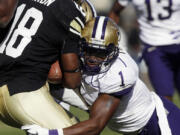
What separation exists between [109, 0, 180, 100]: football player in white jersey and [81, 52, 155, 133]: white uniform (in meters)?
1.21

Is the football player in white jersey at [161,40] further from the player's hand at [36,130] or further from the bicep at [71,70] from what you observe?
the player's hand at [36,130]

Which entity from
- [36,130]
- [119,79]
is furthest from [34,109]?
[119,79]

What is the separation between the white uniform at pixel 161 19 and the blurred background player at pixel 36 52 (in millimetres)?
1690

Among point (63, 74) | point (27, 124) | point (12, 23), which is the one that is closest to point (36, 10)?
point (12, 23)

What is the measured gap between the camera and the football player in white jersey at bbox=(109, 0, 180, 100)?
194 inches

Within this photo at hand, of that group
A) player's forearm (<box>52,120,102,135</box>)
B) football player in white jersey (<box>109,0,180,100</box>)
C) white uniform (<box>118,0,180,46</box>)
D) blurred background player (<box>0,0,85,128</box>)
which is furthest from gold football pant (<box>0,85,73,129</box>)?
white uniform (<box>118,0,180,46</box>)

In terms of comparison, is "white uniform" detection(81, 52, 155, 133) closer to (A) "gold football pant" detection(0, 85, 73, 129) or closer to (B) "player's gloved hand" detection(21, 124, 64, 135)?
(A) "gold football pant" detection(0, 85, 73, 129)

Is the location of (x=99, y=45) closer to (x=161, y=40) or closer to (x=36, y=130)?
(x=36, y=130)

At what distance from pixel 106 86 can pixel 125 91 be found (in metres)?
0.12

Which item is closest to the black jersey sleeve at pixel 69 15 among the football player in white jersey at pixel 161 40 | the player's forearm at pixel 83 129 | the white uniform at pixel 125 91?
the white uniform at pixel 125 91

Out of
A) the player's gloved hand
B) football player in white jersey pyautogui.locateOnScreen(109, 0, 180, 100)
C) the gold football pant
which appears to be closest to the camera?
the player's gloved hand

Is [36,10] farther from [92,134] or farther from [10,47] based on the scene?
[92,134]

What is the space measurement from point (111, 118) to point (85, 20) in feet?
2.09

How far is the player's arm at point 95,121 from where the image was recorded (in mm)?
3219
